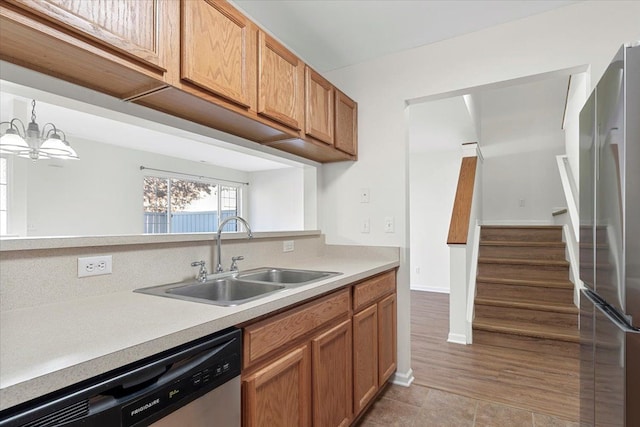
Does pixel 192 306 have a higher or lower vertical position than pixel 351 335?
higher

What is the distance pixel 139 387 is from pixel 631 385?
1.45 metres

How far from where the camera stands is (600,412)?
51.1 inches

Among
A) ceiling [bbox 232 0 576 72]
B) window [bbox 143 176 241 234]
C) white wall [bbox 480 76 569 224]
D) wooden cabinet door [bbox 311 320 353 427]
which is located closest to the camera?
wooden cabinet door [bbox 311 320 353 427]

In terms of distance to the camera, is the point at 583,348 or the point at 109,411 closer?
the point at 109,411

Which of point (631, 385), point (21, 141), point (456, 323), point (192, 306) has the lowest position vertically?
point (456, 323)

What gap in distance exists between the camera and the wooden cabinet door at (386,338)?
2.15m

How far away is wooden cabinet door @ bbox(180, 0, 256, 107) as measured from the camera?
132cm

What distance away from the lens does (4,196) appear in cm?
343

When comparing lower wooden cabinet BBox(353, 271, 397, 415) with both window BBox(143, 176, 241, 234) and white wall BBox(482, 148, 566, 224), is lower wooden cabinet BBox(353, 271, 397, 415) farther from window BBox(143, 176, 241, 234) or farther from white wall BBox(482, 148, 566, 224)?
white wall BBox(482, 148, 566, 224)

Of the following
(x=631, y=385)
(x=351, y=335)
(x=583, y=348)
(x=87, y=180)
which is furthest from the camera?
(x=87, y=180)

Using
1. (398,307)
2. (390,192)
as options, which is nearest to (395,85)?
(390,192)

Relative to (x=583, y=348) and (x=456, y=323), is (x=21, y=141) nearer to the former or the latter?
(x=583, y=348)

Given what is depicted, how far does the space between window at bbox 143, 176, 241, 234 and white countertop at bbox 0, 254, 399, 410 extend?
402cm

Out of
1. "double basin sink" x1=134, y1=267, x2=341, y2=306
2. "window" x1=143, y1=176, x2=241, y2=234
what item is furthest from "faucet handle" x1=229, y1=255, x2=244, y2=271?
"window" x1=143, y1=176, x2=241, y2=234
